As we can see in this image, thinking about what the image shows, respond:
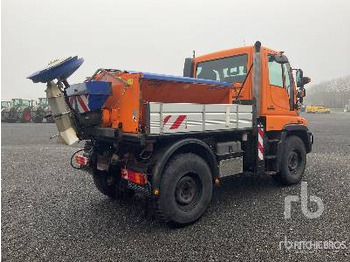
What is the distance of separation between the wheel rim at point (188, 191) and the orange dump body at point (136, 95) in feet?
3.29

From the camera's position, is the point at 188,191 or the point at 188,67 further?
the point at 188,67

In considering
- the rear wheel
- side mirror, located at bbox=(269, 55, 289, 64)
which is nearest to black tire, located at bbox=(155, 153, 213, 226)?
side mirror, located at bbox=(269, 55, 289, 64)

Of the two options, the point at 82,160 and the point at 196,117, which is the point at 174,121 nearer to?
the point at 196,117

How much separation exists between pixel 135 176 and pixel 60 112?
54.4 inches

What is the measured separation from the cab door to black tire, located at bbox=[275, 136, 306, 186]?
718mm

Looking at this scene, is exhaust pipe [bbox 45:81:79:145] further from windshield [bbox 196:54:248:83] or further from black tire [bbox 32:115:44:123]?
black tire [bbox 32:115:44:123]

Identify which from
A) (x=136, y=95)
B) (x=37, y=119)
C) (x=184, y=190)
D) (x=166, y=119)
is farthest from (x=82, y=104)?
(x=37, y=119)

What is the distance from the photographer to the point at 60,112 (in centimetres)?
401

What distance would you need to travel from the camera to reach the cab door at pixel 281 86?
5574mm

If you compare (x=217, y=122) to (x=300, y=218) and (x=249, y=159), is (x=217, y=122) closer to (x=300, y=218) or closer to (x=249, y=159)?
(x=249, y=159)

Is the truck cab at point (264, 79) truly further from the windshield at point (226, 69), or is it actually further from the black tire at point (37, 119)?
the black tire at point (37, 119)

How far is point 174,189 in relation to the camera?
154 inches

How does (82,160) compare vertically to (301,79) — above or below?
below

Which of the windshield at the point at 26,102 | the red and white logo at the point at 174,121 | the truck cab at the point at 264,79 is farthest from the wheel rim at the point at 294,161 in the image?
A: the windshield at the point at 26,102
